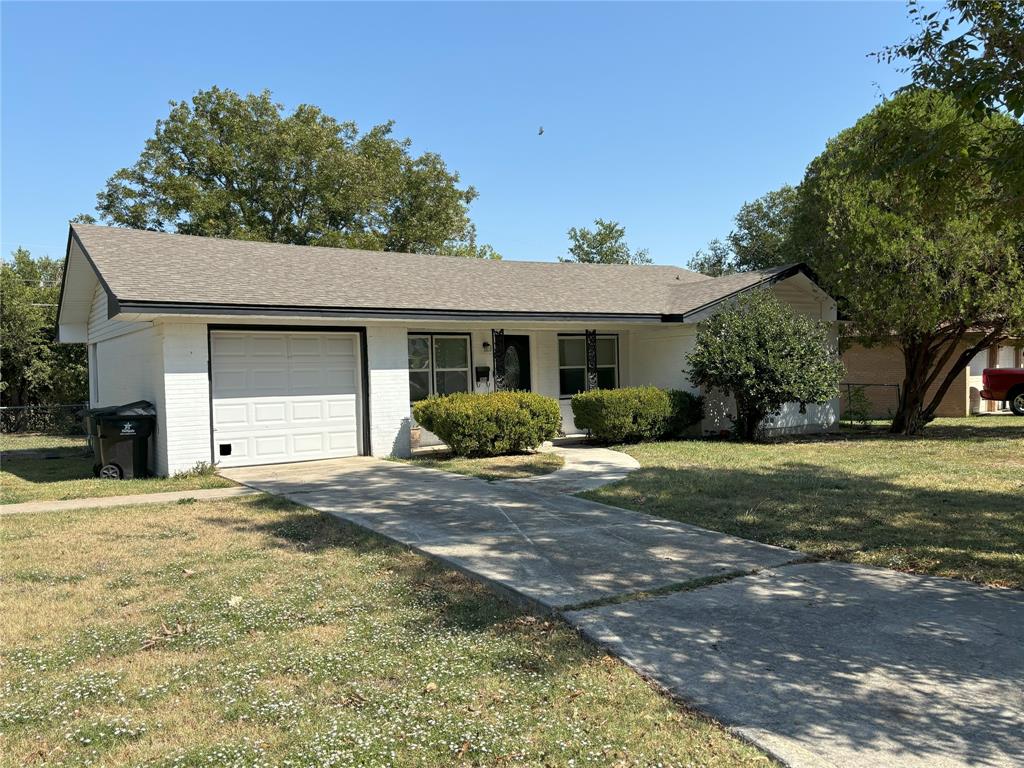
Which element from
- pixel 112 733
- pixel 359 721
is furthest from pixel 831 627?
pixel 112 733

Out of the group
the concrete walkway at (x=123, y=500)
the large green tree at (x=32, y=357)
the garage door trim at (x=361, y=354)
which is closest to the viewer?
the concrete walkway at (x=123, y=500)

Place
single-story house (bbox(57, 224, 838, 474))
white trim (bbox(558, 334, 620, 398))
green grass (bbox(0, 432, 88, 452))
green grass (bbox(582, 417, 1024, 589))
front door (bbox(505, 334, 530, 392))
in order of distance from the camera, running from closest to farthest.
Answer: green grass (bbox(582, 417, 1024, 589))
single-story house (bbox(57, 224, 838, 474))
front door (bbox(505, 334, 530, 392))
white trim (bbox(558, 334, 620, 398))
green grass (bbox(0, 432, 88, 452))

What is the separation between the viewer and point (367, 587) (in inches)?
218

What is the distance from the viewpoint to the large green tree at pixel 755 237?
44.5 m

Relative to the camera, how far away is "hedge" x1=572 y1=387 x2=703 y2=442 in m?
14.8

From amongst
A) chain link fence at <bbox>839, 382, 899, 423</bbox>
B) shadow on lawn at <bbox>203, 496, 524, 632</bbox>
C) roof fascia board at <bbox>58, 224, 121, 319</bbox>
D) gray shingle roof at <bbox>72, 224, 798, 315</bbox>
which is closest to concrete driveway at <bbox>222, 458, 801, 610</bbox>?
shadow on lawn at <bbox>203, 496, 524, 632</bbox>

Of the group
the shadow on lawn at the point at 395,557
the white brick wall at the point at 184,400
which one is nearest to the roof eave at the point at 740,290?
the white brick wall at the point at 184,400

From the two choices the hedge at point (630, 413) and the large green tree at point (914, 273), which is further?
the hedge at point (630, 413)

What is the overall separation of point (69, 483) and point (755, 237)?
44287 mm

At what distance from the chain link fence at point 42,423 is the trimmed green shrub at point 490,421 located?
14.4m

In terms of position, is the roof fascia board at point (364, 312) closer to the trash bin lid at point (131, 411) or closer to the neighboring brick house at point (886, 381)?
the trash bin lid at point (131, 411)

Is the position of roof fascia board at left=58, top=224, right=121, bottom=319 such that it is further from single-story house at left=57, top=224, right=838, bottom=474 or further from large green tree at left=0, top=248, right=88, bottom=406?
large green tree at left=0, top=248, right=88, bottom=406

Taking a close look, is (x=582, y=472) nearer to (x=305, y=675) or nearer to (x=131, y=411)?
(x=131, y=411)

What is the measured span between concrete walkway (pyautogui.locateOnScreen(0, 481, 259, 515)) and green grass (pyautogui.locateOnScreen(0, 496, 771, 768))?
9.73 ft
